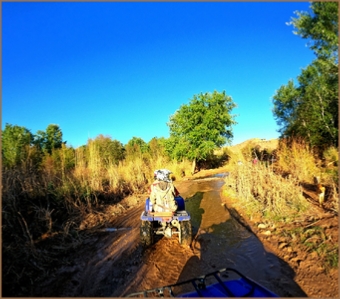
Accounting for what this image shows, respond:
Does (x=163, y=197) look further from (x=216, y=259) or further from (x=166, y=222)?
(x=216, y=259)

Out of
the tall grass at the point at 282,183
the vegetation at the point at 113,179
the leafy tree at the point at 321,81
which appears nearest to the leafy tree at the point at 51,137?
the vegetation at the point at 113,179

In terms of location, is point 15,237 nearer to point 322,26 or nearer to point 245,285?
point 245,285

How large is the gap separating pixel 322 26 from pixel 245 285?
1076 cm

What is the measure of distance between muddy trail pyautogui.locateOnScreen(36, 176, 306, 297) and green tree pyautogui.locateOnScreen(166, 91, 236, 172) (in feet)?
50.0

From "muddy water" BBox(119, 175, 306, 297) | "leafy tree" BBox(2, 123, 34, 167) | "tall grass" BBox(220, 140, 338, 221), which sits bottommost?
"muddy water" BBox(119, 175, 306, 297)

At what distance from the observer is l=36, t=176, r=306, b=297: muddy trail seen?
14.4 feet

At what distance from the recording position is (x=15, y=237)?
544 cm

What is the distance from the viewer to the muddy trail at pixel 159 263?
4.39 m

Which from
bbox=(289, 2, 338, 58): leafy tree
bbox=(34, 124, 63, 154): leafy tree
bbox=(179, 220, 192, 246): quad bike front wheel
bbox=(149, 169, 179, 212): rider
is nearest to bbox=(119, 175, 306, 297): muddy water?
bbox=(179, 220, 192, 246): quad bike front wheel

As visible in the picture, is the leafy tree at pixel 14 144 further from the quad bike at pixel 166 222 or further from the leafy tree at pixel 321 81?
the leafy tree at pixel 321 81

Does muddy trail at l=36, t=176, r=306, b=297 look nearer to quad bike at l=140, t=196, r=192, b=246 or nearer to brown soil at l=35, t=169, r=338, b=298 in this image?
brown soil at l=35, t=169, r=338, b=298

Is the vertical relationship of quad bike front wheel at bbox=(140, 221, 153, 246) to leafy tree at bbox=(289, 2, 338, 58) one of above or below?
below

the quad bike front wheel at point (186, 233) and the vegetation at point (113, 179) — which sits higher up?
the vegetation at point (113, 179)

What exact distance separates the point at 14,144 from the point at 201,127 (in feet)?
52.9
